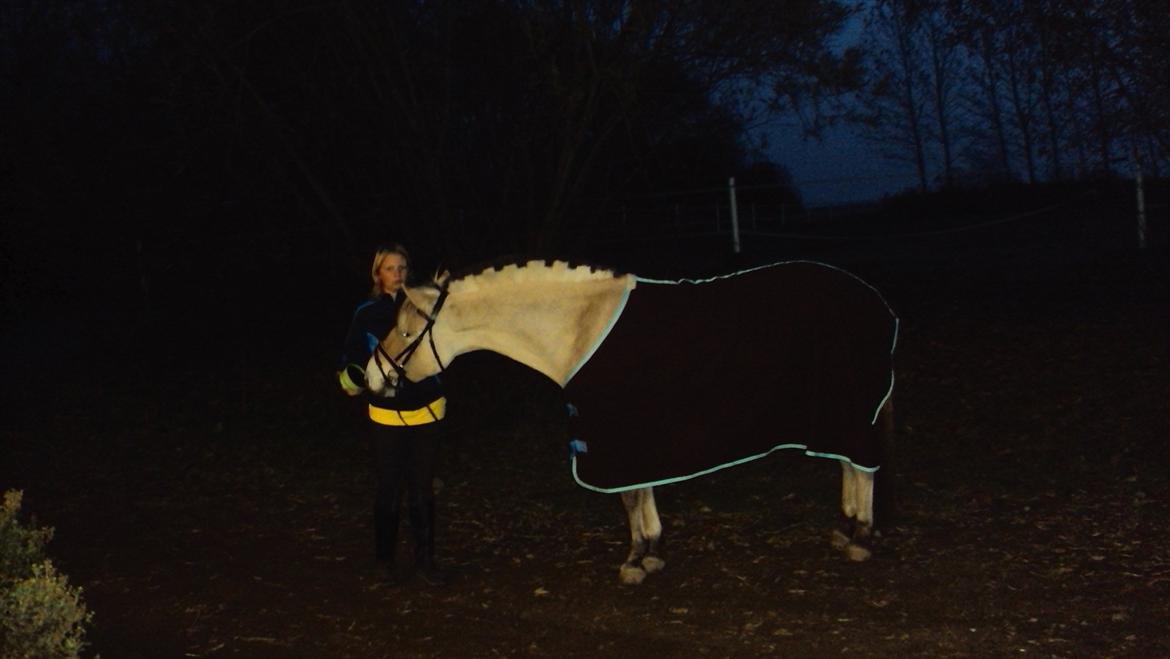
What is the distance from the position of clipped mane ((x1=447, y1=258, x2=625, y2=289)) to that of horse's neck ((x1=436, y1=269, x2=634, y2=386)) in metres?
0.02

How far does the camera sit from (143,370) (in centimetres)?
1593

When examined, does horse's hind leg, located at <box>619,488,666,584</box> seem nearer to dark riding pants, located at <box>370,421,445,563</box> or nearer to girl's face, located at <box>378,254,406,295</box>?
dark riding pants, located at <box>370,421,445,563</box>

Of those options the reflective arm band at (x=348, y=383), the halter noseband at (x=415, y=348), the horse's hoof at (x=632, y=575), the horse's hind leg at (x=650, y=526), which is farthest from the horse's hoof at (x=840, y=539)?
the reflective arm band at (x=348, y=383)

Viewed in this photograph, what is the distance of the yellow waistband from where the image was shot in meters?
5.95

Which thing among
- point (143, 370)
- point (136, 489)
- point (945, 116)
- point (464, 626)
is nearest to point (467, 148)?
point (136, 489)

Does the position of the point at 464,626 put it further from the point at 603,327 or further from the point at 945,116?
the point at 945,116

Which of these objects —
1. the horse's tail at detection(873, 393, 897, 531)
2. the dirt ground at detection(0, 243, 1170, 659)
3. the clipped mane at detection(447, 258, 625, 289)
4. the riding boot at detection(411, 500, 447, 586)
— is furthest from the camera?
the horse's tail at detection(873, 393, 897, 531)

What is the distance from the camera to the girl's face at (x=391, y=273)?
5.95 metres

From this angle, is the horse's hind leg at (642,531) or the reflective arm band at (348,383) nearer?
the reflective arm band at (348,383)

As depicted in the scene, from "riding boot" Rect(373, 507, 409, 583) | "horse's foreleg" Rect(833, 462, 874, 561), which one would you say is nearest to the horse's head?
"riding boot" Rect(373, 507, 409, 583)

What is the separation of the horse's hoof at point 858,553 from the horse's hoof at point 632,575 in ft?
3.40

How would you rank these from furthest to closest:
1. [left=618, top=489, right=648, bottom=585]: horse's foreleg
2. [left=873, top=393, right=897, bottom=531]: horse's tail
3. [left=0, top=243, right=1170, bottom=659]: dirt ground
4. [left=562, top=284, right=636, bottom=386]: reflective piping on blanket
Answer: [left=873, top=393, right=897, bottom=531]: horse's tail → [left=618, top=489, right=648, bottom=585]: horse's foreleg → [left=562, top=284, right=636, bottom=386]: reflective piping on blanket → [left=0, top=243, right=1170, bottom=659]: dirt ground

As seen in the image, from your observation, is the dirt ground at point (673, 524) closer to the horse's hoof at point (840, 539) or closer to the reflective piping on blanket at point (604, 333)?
the horse's hoof at point (840, 539)

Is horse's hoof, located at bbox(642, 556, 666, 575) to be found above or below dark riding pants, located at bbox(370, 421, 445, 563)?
below
